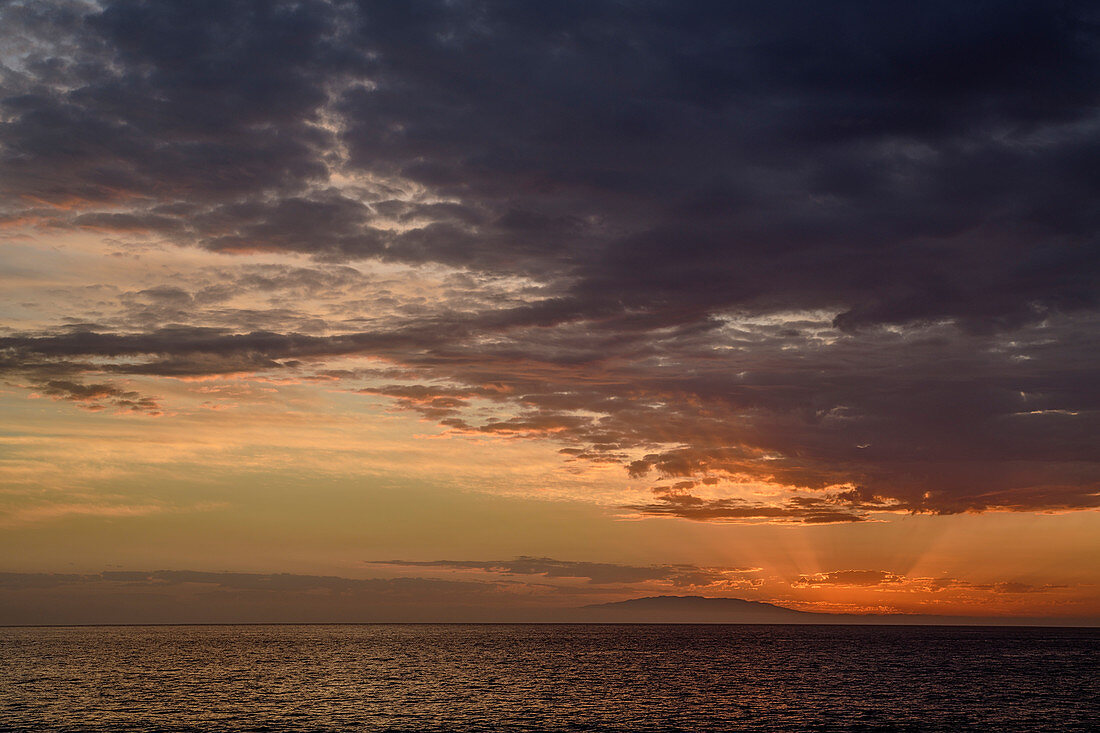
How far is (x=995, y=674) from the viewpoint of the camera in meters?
142

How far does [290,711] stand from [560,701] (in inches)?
1141

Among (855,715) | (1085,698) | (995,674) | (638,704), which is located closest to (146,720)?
(638,704)

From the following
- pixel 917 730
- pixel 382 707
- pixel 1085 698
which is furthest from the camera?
pixel 1085 698

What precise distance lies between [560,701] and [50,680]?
75.3 m

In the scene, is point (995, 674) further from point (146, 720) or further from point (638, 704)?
point (146, 720)

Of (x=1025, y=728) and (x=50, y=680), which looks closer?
(x=1025, y=728)

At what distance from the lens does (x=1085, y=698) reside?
339 ft

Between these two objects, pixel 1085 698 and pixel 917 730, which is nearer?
pixel 917 730

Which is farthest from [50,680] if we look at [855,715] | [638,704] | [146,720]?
[855,715]

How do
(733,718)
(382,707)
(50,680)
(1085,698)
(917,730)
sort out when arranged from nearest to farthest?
(917,730) → (733,718) → (382,707) → (1085,698) → (50,680)

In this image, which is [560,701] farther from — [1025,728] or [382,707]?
[1025,728]

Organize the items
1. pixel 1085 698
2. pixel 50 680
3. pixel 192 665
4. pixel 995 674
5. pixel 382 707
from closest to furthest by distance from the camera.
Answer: pixel 382 707 < pixel 1085 698 < pixel 50 680 < pixel 995 674 < pixel 192 665

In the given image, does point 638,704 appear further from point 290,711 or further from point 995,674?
point 995,674

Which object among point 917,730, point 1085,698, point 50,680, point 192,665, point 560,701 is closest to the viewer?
point 917,730
